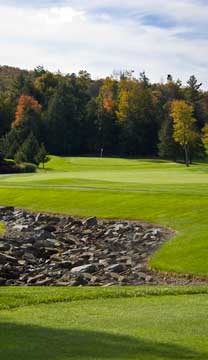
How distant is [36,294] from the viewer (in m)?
16.4

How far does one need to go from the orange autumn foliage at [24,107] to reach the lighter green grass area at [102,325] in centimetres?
11474

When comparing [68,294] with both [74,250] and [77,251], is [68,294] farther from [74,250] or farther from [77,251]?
[74,250]

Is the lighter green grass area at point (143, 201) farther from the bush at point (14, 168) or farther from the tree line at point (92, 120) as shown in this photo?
the tree line at point (92, 120)

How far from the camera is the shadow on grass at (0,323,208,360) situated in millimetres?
9742

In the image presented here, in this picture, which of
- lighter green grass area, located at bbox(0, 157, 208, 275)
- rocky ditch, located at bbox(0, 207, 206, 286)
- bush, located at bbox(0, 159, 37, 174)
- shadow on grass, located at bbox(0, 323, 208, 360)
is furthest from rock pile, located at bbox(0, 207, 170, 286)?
bush, located at bbox(0, 159, 37, 174)

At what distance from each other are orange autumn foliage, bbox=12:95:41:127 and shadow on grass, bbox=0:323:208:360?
11954 cm

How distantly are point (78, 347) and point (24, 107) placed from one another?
425 feet

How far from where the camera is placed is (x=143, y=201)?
4578 cm

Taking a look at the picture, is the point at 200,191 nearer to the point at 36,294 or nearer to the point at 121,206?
the point at 121,206

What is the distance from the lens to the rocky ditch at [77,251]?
24.1 metres

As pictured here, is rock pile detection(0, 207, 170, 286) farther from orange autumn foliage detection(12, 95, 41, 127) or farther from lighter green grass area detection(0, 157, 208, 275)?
orange autumn foliage detection(12, 95, 41, 127)

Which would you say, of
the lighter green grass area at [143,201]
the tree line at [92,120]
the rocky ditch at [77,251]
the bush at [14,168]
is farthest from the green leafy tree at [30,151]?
the rocky ditch at [77,251]

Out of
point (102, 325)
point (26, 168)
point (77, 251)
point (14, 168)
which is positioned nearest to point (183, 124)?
point (26, 168)

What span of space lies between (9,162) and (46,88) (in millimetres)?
71445
